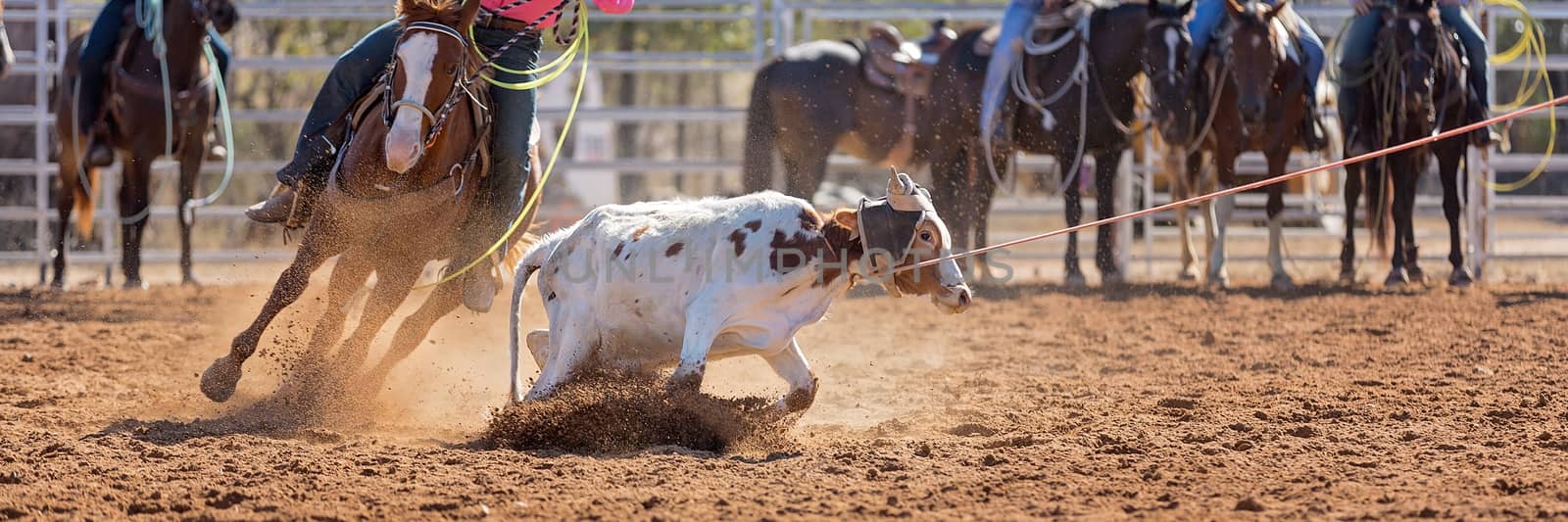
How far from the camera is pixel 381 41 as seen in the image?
627 cm

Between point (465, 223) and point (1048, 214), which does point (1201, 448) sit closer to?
point (465, 223)

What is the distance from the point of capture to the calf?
520 centimetres

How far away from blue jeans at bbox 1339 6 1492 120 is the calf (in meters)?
6.80

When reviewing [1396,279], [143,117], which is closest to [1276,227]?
[1396,279]

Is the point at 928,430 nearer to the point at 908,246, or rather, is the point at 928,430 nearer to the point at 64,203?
the point at 908,246

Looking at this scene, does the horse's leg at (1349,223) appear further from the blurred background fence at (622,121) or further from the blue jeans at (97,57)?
the blue jeans at (97,57)

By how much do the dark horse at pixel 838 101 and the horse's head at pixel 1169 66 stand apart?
159cm

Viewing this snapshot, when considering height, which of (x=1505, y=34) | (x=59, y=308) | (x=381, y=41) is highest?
(x=1505, y=34)

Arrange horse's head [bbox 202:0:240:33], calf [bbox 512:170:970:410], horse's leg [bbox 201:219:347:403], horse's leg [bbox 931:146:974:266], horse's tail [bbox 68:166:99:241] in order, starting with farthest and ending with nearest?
horse's leg [bbox 931:146:974:266], horse's tail [bbox 68:166:99:241], horse's head [bbox 202:0:240:33], horse's leg [bbox 201:219:347:403], calf [bbox 512:170:970:410]

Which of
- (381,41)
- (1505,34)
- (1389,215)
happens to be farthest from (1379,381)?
(1505,34)

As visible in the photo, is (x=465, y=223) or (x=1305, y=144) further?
(x=1305, y=144)

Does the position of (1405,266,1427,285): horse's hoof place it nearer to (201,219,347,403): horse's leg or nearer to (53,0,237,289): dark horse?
(201,219,347,403): horse's leg

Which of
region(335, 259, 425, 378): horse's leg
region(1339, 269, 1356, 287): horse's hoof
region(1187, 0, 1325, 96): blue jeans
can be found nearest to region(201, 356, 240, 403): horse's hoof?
region(335, 259, 425, 378): horse's leg

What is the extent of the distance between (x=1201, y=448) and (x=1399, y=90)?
21.3 ft
